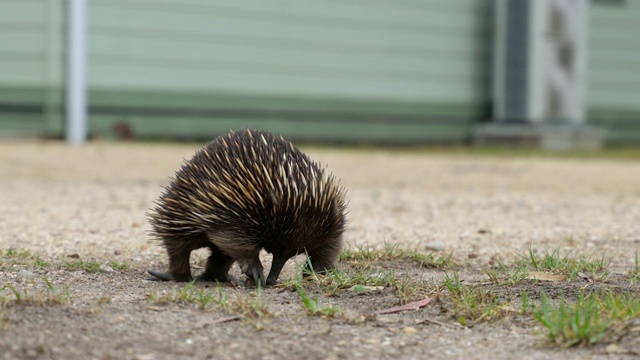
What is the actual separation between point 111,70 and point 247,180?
11085mm

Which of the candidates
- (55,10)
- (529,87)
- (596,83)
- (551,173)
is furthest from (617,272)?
(596,83)

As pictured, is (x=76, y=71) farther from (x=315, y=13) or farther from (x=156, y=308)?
(x=156, y=308)

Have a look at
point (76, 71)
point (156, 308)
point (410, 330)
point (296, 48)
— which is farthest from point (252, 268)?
point (296, 48)

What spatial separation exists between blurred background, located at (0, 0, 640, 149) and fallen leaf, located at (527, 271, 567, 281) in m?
10.8

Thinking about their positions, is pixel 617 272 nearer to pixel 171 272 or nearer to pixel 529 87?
pixel 171 272

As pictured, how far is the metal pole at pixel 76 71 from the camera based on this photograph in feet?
49.5

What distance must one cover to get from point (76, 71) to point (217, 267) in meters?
10.1

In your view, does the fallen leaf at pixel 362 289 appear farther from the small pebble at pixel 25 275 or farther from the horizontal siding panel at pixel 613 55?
the horizontal siding panel at pixel 613 55

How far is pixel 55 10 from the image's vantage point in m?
15.2

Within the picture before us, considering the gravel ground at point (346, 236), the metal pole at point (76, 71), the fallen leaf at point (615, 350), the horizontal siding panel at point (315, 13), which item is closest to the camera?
the fallen leaf at point (615, 350)

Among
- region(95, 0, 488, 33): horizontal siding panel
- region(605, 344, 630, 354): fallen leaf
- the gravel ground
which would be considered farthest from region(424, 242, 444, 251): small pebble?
region(95, 0, 488, 33): horizontal siding panel

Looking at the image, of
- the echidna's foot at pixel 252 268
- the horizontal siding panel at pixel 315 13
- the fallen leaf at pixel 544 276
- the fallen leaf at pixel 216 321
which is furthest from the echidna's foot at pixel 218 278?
the horizontal siding panel at pixel 315 13

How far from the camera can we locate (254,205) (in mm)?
5324

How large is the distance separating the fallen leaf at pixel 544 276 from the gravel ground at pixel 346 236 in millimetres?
305
